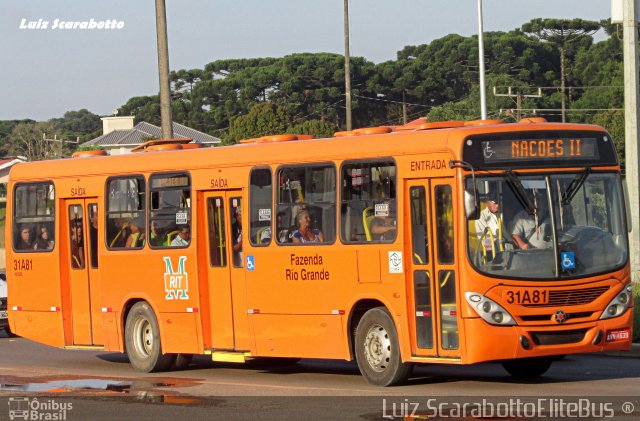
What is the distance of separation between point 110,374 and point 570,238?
714 centimetres

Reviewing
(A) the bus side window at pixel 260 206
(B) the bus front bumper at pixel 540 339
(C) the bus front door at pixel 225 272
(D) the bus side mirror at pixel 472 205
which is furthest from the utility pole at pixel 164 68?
(B) the bus front bumper at pixel 540 339

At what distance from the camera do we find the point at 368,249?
49.3 feet

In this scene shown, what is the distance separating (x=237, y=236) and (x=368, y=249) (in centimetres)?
262

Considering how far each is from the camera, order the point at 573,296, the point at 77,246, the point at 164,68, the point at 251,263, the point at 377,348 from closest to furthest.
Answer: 1. the point at 573,296
2. the point at 377,348
3. the point at 251,263
4. the point at 77,246
5. the point at 164,68

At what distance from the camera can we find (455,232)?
551 inches

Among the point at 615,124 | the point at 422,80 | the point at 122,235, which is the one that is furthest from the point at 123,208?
the point at 422,80

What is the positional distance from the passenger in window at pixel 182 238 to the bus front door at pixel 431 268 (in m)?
4.18

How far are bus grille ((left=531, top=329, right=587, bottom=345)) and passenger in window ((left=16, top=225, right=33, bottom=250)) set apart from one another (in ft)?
30.8

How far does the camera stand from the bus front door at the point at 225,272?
17.0 m

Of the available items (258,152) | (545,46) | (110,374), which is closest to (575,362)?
(258,152)

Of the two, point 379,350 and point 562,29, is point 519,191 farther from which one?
point 562,29

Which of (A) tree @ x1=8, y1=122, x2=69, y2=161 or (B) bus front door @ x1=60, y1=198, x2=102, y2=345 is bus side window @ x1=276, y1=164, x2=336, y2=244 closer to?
(B) bus front door @ x1=60, y1=198, x2=102, y2=345

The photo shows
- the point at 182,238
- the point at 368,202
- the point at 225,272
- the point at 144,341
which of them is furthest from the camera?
the point at 144,341

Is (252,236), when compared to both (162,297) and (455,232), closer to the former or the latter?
(162,297)
